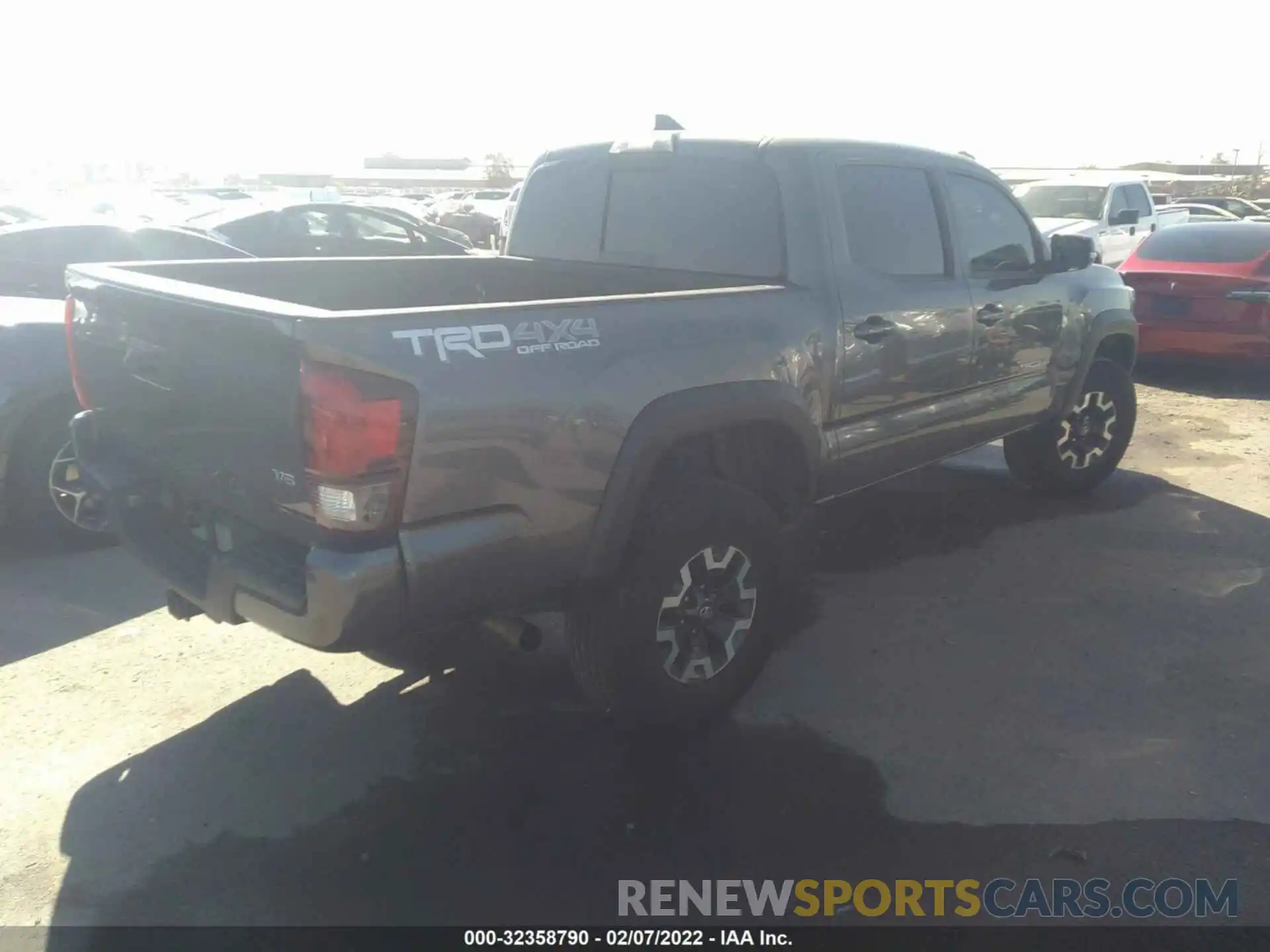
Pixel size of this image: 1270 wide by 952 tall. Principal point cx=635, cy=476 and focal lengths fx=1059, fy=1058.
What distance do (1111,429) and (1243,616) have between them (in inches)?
76.1

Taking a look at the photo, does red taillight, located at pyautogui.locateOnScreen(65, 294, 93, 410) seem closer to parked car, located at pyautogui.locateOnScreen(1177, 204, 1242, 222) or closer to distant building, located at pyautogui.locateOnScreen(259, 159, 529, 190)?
parked car, located at pyautogui.locateOnScreen(1177, 204, 1242, 222)

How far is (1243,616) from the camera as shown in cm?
470

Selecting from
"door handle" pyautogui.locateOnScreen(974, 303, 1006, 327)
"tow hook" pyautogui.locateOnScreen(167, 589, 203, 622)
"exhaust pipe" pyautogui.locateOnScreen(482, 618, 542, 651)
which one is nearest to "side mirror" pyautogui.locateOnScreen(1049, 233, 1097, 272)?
"door handle" pyautogui.locateOnScreen(974, 303, 1006, 327)

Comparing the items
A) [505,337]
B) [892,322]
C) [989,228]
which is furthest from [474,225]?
[505,337]

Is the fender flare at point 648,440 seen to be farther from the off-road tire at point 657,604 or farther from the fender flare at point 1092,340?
the fender flare at point 1092,340

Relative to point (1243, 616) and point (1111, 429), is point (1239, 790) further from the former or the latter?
point (1111, 429)

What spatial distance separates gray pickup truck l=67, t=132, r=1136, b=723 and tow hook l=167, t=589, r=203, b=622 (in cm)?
6

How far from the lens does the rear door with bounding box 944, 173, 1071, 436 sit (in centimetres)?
491

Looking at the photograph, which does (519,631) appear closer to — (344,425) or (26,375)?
(344,425)

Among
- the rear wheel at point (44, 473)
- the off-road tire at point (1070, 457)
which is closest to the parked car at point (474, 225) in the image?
the off-road tire at point (1070, 457)

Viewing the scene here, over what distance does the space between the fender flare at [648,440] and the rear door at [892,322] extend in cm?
69

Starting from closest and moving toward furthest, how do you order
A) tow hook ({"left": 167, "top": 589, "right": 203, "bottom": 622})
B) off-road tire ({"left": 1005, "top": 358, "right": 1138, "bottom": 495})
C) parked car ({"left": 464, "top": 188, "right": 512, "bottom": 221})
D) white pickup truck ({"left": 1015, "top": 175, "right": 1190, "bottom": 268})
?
1. tow hook ({"left": 167, "top": 589, "right": 203, "bottom": 622})
2. off-road tire ({"left": 1005, "top": 358, "right": 1138, "bottom": 495})
3. white pickup truck ({"left": 1015, "top": 175, "right": 1190, "bottom": 268})
4. parked car ({"left": 464, "top": 188, "right": 512, "bottom": 221})

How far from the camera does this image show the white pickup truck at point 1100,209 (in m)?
13.8

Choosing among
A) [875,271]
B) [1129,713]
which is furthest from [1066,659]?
[875,271]
